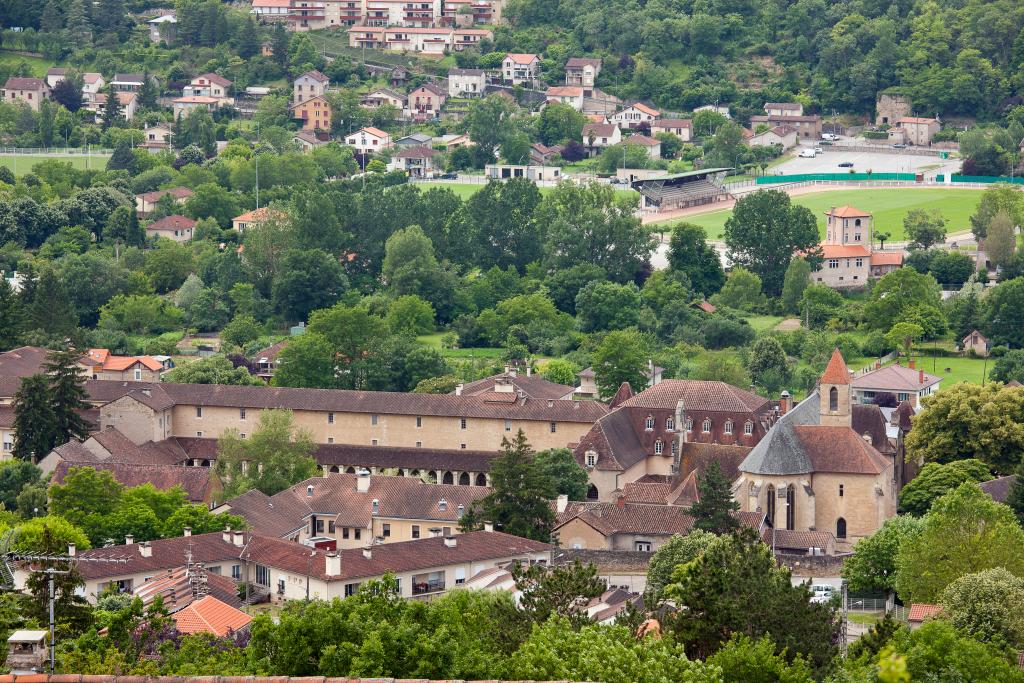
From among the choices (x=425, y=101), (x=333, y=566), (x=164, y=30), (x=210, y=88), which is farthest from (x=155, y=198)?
(x=333, y=566)

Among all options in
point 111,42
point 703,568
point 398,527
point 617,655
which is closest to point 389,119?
point 111,42

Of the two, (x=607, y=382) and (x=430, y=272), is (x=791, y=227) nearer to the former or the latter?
(x=430, y=272)

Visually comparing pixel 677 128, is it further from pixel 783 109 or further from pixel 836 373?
pixel 836 373

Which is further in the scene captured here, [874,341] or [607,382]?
[874,341]

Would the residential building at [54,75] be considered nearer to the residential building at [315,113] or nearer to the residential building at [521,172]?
the residential building at [315,113]

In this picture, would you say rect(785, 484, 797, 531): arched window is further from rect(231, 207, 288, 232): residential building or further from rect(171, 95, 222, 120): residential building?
rect(171, 95, 222, 120): residential building

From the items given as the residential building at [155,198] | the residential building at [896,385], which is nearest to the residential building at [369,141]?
the residential building at [155,198]

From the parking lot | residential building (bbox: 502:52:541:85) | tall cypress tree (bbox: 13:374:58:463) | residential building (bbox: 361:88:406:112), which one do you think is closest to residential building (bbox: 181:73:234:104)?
residential building (bbox: 361:88:406:112)

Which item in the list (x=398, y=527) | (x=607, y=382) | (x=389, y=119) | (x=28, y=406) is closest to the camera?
(x=398, y=527)
